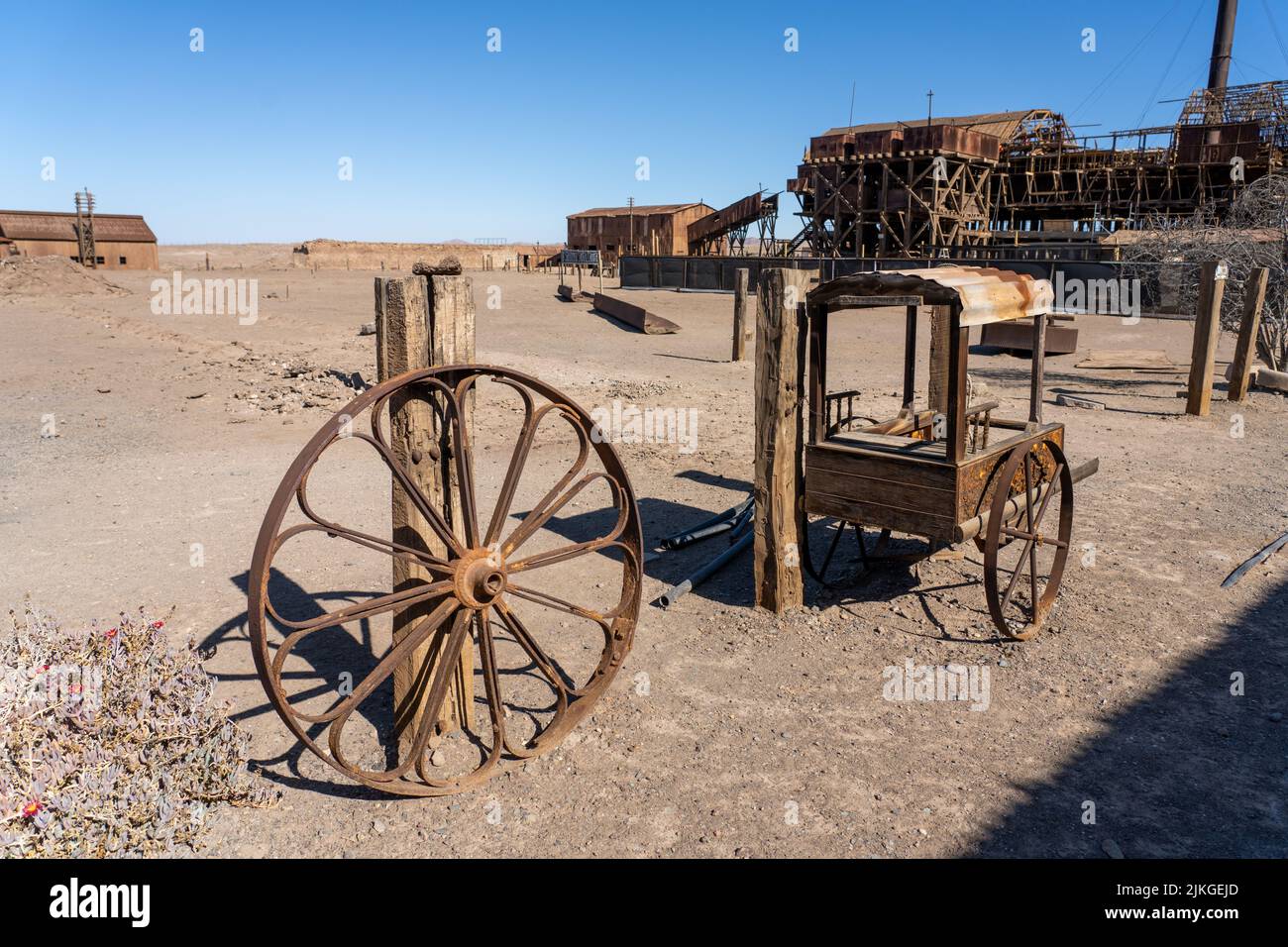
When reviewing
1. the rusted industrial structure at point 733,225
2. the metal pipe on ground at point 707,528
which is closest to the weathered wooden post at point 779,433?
the metal pipe on ground at point 707,528

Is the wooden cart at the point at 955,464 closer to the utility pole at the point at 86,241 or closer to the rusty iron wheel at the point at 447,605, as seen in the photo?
the rusty iron wheel at the point at 447,605

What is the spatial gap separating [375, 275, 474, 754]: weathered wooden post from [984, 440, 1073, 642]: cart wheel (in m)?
3.38

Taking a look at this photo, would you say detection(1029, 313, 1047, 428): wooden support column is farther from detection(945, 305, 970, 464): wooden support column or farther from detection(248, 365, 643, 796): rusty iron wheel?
detection(248, 365, 643, 796): rusty iron wheel

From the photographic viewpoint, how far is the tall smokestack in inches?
1763

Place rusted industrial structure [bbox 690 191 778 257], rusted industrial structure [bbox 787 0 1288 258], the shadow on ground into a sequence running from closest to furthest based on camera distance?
the shadow on ground
rusted industrial structure [bbox 787 0 1288 258]
rusted industrial structure [bbox 690 191 778 257]

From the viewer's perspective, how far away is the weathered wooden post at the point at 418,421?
4.38m

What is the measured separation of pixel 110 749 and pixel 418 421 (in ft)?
6.56

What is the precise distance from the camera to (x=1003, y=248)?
3061cm

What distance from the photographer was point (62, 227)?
47719 millimetres

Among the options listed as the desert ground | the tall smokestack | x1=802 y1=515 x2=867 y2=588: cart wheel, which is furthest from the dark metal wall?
the tall smokestack
